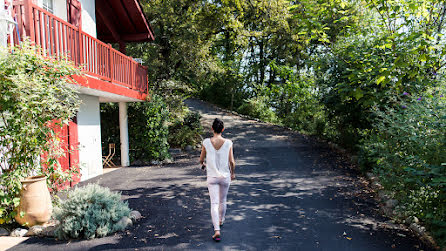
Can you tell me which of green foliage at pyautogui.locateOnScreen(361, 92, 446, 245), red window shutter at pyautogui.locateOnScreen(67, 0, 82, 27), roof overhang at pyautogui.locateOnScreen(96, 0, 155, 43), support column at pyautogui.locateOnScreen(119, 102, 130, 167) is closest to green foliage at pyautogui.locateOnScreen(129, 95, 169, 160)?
support column at pyautogui.locateOnScreen(119, 102, 130, 167)

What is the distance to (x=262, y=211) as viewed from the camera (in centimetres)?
564

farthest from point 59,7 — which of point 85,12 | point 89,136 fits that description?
point 89,136

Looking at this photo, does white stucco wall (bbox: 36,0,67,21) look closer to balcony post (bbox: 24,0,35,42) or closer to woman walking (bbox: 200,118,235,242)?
balcony post (bbox: 24,0,35,42)

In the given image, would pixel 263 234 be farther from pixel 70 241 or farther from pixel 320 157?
pixel 320 157

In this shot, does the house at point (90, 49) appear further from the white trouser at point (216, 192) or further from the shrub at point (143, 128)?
the white trouser at point (216, 192)

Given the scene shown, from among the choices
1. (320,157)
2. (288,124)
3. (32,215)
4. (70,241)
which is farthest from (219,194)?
(288,124)

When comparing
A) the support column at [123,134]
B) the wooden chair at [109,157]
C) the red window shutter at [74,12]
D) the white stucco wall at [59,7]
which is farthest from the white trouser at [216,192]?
the wooden chair at [109,157]

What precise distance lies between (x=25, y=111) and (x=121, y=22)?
28.3 feet

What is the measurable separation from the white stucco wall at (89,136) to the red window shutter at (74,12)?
2.31 meters

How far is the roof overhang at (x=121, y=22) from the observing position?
36.5 ft

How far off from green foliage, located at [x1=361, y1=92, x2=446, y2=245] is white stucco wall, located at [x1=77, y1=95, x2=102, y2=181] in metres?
8.10

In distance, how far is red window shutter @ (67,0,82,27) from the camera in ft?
27.2

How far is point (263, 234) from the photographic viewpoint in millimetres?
4570

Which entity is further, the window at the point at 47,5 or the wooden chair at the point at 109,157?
the wooden chair at the point at 109,157
